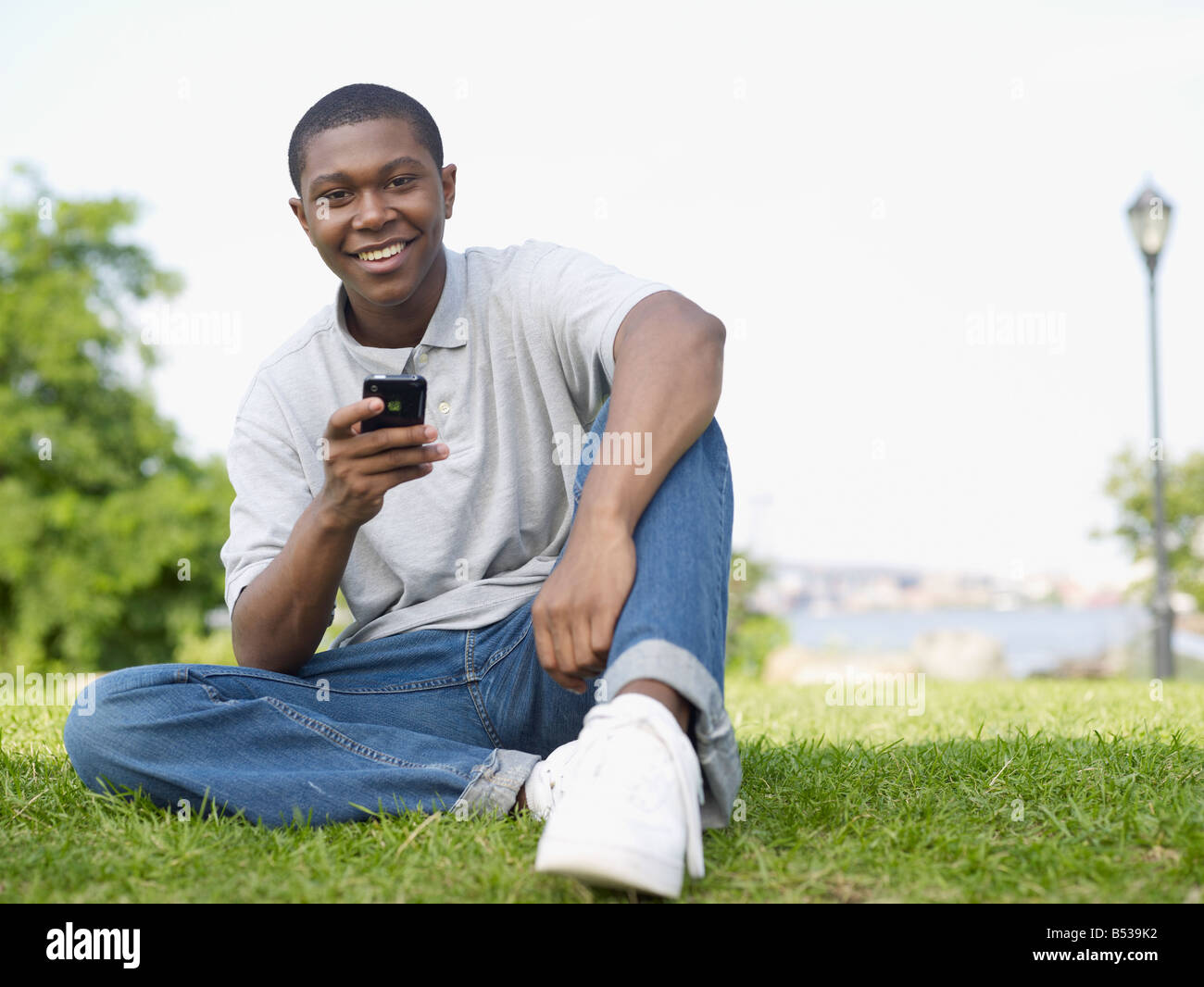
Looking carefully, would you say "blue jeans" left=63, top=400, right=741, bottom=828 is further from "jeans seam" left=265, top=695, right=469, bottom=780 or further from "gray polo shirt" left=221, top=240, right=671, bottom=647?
"gray polo shirt" left=221, top=240, right=671, bottom=647

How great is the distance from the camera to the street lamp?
9.16 m

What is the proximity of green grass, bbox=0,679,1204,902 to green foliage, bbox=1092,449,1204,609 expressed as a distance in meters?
17.8

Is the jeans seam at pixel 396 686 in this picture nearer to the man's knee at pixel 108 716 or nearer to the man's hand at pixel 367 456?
the man's knee at pixel 108 716

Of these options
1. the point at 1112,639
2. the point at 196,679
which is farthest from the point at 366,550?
the point at 1112,639

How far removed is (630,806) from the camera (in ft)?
5.43

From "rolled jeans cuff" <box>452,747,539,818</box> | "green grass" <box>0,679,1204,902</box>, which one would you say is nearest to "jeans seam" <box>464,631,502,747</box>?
"rolled jeans cuff" <box>452,747,539,818</box>

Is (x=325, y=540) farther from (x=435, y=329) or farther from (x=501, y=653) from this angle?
(x=435, y=329)

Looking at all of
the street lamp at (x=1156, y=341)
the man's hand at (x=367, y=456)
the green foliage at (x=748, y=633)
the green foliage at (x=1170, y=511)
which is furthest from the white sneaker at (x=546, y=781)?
the green foliage at (x=1170, y=511)

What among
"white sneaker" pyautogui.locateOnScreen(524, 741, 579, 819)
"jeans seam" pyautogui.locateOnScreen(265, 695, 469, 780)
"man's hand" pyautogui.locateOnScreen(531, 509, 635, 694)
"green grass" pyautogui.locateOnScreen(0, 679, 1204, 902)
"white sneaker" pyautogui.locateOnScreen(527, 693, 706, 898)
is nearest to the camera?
"white sneaker" pyautogui.locateOnScreen(527, 693, 706, 898)

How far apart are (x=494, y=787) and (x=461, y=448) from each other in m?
0.92

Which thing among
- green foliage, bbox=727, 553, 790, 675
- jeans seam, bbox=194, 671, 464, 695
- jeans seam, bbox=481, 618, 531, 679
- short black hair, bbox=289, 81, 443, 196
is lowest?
green foliage, bbox=727, 553, 790, 675

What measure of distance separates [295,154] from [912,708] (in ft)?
11.7

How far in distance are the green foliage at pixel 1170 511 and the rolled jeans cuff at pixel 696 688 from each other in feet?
62.2

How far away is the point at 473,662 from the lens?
2.52m
